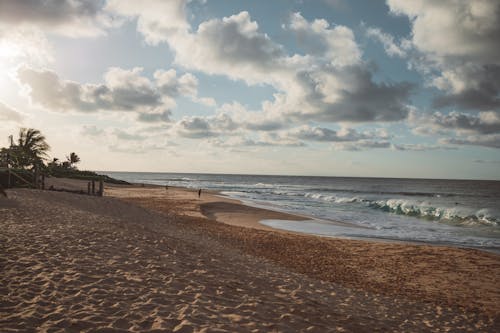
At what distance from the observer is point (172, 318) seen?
16.2 ft

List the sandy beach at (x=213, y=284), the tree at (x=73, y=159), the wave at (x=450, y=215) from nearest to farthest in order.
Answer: the sandy beach at (x=213, y=284) → the wave at (x=450, y=215) → the tree at (x=73, y=159)

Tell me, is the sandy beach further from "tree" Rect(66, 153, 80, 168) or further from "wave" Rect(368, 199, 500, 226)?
"tree" Rect(66, 153, 80, 168)

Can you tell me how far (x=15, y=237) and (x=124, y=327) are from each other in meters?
5.78

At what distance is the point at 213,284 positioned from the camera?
22.5 feet

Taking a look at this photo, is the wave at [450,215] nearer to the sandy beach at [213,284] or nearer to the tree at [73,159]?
the sandy beach at [213,284]

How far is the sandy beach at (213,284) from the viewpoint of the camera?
4965 mm

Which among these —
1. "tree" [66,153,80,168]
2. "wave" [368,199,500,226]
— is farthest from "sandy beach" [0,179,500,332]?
"tree" [66,153,80,168]

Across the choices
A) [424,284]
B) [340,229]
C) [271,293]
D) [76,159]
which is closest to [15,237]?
[271,293]

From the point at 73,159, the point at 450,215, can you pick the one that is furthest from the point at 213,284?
the point at 73,159

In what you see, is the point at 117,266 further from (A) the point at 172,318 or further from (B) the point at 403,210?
(B) the point at 403,210

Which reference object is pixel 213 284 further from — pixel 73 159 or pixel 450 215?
pixel 73 159

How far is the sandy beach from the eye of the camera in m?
4.96

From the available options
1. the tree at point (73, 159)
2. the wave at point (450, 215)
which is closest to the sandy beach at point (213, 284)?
the wave at point (450, 215)

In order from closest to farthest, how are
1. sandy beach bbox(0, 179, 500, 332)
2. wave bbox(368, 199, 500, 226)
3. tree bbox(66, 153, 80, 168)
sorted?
sandy beach bbox(0, 179, 500, 332)
wave bbox(368, 199, 500, 226)
tree bbox(66, 153, 80, 168)
